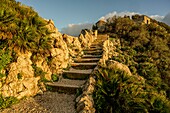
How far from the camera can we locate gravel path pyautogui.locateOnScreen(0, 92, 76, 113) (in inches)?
254

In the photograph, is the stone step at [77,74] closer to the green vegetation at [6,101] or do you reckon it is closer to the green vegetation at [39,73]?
the green vegetation at [39,73]

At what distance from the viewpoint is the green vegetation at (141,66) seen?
6805mm

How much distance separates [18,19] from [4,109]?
4.01 meters

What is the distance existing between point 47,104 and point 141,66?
33.0 feet

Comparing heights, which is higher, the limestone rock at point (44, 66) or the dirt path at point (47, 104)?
the limestone rock at point (44, 66)

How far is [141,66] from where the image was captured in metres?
14.9

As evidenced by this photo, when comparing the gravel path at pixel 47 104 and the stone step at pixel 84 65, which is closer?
the gravel path at pixel 47 104

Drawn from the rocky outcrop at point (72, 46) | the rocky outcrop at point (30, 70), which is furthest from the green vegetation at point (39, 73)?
the rocky outcrop at point (72, 46)

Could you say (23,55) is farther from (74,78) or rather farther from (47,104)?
(74,78)

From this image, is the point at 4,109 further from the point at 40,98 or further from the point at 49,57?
the point at 49,57

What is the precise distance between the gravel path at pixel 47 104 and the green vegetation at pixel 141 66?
123 centimetres

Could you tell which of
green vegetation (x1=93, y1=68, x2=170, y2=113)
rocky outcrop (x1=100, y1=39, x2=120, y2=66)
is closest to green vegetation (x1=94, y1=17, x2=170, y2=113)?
green vegetation (x1=93, y1=68, x2=170, y2=113)

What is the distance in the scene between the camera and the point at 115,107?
6.80 m

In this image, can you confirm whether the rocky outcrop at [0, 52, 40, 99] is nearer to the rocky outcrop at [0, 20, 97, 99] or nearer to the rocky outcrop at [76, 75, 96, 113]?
the rocky outcrop at [0, 20, 97, 99]
